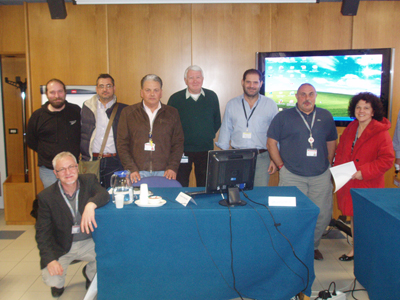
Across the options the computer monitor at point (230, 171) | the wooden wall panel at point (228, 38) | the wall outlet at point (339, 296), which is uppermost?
the wooden wall panel at point (228, 38)

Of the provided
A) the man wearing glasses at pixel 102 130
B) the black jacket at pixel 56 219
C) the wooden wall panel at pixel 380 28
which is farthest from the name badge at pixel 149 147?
the wooden wall panel at pixel 380 28

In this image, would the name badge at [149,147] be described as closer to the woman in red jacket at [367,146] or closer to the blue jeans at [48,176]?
the blue jeans at [48,176]

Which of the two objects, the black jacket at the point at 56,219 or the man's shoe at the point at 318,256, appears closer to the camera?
the black jacket at the point at 56,219

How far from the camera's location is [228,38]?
397 cm

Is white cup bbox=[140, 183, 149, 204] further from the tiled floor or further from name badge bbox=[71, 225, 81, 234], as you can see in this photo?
the tiled floor

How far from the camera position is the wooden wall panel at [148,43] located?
394 centimetres

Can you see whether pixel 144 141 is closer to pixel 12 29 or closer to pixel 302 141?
pixel 302 141

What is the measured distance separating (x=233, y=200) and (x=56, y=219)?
1245 millimetres

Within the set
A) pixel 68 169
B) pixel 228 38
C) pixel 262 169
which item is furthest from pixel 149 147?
pixel 228 38

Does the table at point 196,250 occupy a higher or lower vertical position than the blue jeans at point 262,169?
lower

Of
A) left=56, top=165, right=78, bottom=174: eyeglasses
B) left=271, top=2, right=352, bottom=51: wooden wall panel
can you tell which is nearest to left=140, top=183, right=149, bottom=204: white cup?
left=56, top=165, right=78, bottom=174: eyeglasses

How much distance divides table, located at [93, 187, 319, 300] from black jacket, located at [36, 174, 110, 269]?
0.31m

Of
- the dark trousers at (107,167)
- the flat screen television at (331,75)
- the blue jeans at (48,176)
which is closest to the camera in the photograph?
the dark trousers at (107,167)

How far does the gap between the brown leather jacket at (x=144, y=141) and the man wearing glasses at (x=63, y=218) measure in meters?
0.65
